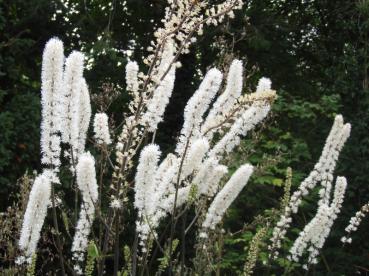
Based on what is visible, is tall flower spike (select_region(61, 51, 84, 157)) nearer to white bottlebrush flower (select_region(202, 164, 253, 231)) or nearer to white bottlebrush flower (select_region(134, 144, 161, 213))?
white bottlebrush flower (select_region(134, 144, 161, 213))

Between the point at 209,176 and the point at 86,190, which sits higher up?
the point at 209,176

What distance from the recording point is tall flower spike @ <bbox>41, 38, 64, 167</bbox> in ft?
8.70

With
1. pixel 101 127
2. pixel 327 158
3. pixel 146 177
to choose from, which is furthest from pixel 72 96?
pixel 327 158

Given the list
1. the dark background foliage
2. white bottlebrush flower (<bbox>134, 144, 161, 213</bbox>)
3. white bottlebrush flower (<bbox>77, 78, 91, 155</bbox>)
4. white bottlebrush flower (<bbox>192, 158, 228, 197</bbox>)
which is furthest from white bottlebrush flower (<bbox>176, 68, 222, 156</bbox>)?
the dark background foliage

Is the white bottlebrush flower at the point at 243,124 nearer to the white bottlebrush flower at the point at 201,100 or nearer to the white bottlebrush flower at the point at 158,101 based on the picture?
the white bottlebrush flower at the point at 201,100

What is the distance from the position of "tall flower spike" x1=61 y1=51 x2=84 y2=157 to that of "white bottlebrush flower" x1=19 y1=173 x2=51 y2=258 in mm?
255

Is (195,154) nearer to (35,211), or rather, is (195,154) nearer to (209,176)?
(209,176)

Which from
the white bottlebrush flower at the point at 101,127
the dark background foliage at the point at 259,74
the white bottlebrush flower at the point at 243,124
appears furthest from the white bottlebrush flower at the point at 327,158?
the white bottlebrush flower at the point at 101,127

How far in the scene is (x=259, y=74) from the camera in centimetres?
1227

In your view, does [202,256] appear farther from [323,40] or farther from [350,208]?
[323,40]

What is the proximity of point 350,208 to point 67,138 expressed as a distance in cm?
601

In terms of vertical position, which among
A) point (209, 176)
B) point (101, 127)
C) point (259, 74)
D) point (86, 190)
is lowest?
point (86, 190)

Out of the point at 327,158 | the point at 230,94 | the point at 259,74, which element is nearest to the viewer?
the point at 230,94

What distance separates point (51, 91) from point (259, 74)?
9.88 meters
